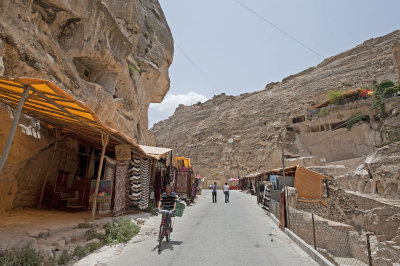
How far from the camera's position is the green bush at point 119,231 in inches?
245

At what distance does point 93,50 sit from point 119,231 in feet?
35.4

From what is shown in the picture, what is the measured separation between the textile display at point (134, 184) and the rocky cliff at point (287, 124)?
79.3ft

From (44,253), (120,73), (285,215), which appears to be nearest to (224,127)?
(120,73)

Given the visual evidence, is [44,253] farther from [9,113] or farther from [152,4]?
[152,4]

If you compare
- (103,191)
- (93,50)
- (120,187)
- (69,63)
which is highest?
(93,50)

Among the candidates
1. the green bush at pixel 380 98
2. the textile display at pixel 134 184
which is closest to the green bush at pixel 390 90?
the green bush at pixel 380 98

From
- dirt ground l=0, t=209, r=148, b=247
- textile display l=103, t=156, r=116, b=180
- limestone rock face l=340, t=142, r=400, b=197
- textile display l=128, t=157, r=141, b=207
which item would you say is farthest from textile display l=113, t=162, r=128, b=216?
limestone rock face l=340, t=142, r=400, b=197

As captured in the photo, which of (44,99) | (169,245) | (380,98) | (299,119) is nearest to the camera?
(44,99)

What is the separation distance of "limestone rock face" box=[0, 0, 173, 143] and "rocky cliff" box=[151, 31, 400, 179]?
73.8 ft

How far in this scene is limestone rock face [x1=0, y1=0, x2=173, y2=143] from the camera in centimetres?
896

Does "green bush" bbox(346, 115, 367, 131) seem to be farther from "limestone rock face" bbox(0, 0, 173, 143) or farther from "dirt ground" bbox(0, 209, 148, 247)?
"dirt ground" bbox(0, 209, 148, 247)

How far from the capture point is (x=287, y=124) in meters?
45.6

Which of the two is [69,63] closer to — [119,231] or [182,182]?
[119,231]

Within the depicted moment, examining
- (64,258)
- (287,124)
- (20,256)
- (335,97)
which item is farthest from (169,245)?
(335,97)
